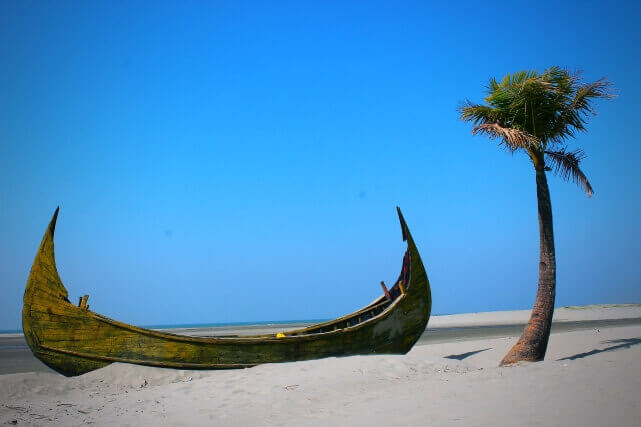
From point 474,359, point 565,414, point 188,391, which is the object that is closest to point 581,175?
point 474,359

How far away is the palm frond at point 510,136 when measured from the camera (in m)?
10.1

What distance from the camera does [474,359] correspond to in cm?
1184

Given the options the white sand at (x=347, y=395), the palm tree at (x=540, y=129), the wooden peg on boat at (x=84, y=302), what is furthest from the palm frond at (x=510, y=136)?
the wooden peg on boat at (x=84, y=302)

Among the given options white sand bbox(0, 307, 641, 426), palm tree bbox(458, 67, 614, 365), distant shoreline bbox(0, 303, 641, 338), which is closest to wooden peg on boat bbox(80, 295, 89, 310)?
white sand bbox(0, 307, 641, 426)

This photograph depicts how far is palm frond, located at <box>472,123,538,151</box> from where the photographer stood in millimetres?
10062

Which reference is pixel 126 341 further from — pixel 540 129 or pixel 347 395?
pixel 540 129

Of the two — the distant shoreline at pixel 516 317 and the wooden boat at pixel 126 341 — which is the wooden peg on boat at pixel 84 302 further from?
the distant shoreline at pixel 516 317

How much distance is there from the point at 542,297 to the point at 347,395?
5683 millimetres

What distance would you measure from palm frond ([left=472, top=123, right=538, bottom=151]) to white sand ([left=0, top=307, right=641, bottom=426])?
184 inches

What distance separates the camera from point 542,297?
10164 mm

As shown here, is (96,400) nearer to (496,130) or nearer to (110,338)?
(110,338)

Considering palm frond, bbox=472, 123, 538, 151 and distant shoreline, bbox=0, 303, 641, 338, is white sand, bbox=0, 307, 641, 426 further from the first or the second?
distant shoreline, bbox=0, 303, 641, 338

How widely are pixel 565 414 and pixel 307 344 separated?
6402 millimetres

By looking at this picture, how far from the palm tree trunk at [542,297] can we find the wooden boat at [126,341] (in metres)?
3.01
